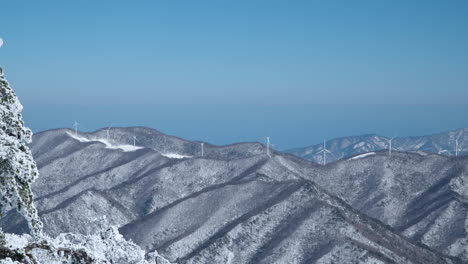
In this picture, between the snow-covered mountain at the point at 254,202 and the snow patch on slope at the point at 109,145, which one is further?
the snow patch on slope at the point at 109,145

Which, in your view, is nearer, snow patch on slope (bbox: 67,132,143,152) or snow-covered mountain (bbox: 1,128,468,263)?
snow-covered mountain (bbox: 1,128,468,263)

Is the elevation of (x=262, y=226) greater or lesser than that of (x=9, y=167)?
lesser

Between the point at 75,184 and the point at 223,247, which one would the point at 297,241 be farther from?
the point at 75,184

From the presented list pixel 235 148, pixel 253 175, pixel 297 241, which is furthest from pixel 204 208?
pixel 235 148

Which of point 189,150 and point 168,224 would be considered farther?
point 189,150

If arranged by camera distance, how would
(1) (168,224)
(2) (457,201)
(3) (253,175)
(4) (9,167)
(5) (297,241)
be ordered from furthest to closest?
1. (3) (253,175)
2. (2) (457,201)
3. (1) (168,224)
4. (5) (297,241)
5. (4) (9,167)

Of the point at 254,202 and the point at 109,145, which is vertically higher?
the point at 254,202

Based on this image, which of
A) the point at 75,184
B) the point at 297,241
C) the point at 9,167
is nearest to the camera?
the point at 9,167

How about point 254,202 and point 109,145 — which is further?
point 109,145
